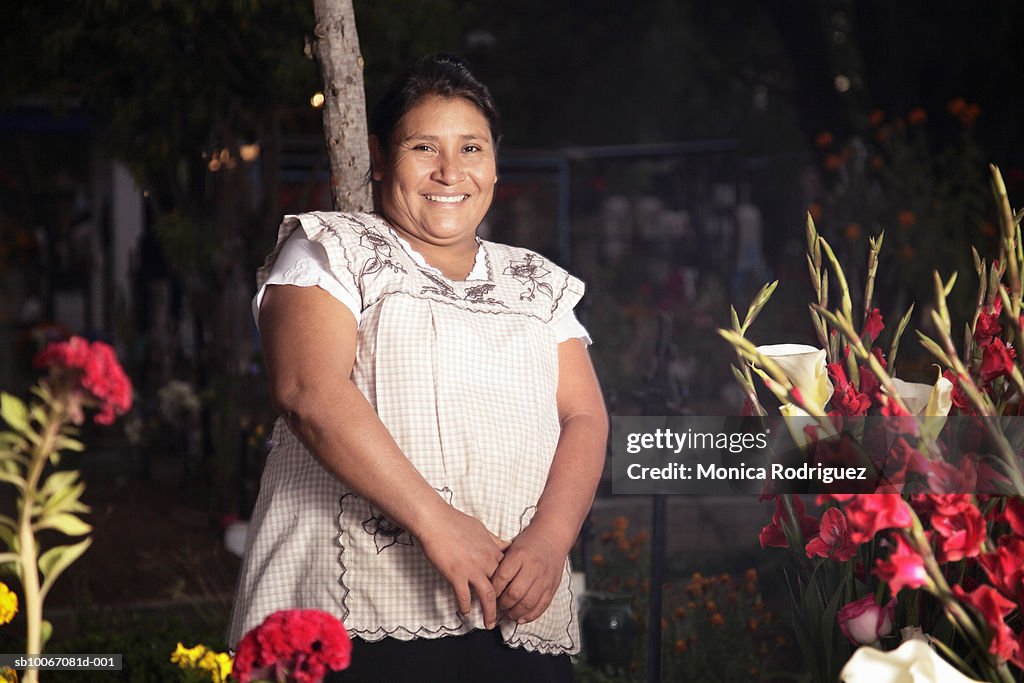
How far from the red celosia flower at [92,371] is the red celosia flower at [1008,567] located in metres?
0.78

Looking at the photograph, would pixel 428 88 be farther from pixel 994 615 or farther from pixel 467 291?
pixel 994 615

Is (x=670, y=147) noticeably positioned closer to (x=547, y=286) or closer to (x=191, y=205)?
(x=191, y=205)

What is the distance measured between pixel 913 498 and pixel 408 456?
0.72 metres

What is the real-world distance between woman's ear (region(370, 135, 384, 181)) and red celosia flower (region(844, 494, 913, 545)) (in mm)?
1066

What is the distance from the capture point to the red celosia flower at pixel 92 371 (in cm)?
101

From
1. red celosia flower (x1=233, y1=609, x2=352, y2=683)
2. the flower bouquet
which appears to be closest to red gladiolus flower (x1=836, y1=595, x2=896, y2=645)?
the flower bouquet

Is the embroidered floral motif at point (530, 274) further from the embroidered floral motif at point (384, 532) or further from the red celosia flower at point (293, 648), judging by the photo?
the red celosia flower at point (293, 648)

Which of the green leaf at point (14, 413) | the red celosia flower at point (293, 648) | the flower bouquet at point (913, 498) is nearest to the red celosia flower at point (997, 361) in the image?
the flower bouquet at point (913, 498)

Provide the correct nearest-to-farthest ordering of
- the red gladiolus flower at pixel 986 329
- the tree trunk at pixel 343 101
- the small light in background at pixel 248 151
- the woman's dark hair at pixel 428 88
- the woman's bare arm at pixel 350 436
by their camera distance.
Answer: the red gladiolus flower at pixel 986 329 → the woman's bare arm at pixel 350 436 → the woman's dark hair at pixel 428 88 → the tree trunk at pixel 343 101 → the small light in background at pixel 248 151

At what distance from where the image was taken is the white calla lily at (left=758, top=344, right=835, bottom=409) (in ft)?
3.73

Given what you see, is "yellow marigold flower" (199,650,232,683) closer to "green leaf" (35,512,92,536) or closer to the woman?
the woman

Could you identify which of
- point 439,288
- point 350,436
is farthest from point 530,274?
point 350,436

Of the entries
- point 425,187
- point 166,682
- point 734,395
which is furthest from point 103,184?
point 425,187

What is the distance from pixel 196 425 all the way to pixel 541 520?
588 centimetres
